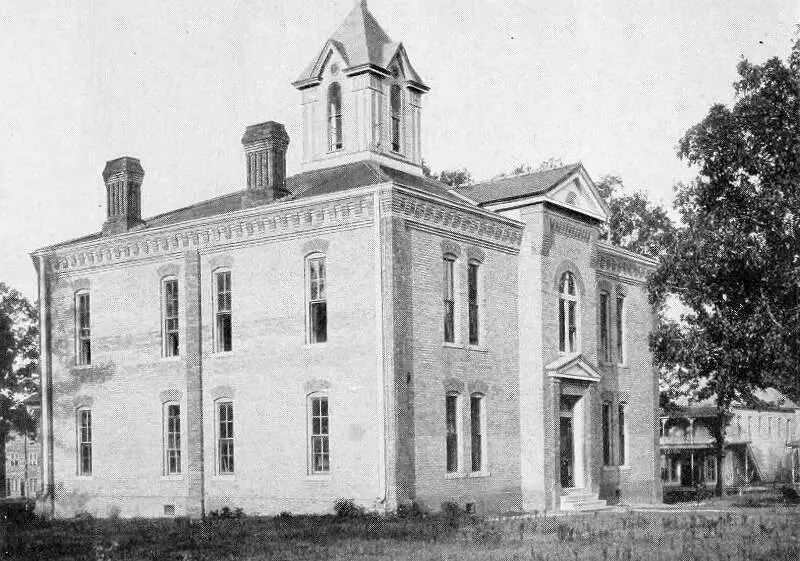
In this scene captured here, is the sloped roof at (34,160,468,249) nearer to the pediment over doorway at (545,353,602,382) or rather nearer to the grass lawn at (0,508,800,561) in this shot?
the pediment over doorway at (545,353,602,382)

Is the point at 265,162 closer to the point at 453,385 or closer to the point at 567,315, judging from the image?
the point at 453,385

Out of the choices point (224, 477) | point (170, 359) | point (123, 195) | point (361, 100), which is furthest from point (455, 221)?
point (123, 195)

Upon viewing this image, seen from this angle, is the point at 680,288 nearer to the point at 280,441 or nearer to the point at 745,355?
the point at 745,355

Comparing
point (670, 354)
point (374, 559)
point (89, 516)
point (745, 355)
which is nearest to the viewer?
point (374, 559)

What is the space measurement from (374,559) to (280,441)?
1201 cm

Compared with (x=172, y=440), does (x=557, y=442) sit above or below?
below

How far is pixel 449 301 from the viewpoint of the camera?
29109 mm

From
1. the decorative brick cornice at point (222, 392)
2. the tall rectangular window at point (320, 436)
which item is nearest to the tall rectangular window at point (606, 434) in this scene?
the tall rectangular window at point (320, 436)

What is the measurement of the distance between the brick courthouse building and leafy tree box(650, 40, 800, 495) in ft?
15.0

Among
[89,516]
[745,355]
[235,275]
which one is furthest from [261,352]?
[745,355]

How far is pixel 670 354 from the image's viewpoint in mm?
28781

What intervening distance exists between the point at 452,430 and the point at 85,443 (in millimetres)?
12121

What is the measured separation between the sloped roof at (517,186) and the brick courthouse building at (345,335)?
0.39 feet

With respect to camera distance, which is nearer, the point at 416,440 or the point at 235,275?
the point at 416,440
